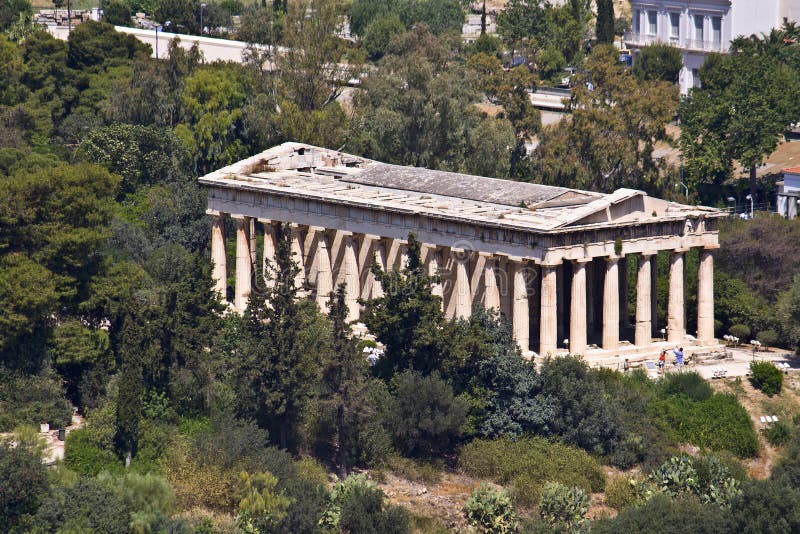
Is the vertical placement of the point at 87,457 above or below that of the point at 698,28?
below

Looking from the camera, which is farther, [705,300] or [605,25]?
[605,25]

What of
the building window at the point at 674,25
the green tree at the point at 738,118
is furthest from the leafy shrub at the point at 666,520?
the building window at the point at 674,25

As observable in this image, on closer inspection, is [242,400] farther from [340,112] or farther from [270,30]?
[270,30]

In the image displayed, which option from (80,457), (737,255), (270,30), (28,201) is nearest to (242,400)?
(80,457)

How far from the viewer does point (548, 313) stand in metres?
103

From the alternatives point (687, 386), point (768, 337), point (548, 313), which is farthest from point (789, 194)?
point (548, 313)

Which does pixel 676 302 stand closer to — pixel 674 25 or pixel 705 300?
pixel 705 300

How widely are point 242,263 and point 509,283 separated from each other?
1820 centimetres

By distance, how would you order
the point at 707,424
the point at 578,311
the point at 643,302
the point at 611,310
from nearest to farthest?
the point at 707,424, the point at 578,311, the point at 611,310, the point at 643,302

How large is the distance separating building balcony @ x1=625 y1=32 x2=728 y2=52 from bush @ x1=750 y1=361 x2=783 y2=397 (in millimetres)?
61877

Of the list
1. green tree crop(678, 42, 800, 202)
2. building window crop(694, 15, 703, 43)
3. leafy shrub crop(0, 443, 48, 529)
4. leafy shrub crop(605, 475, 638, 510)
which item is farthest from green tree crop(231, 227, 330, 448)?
building window crop(694, 15, 703, 43)

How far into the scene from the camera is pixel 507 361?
324 ft

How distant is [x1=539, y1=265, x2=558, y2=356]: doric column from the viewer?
102 m

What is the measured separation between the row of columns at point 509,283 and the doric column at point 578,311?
48 millimetres
